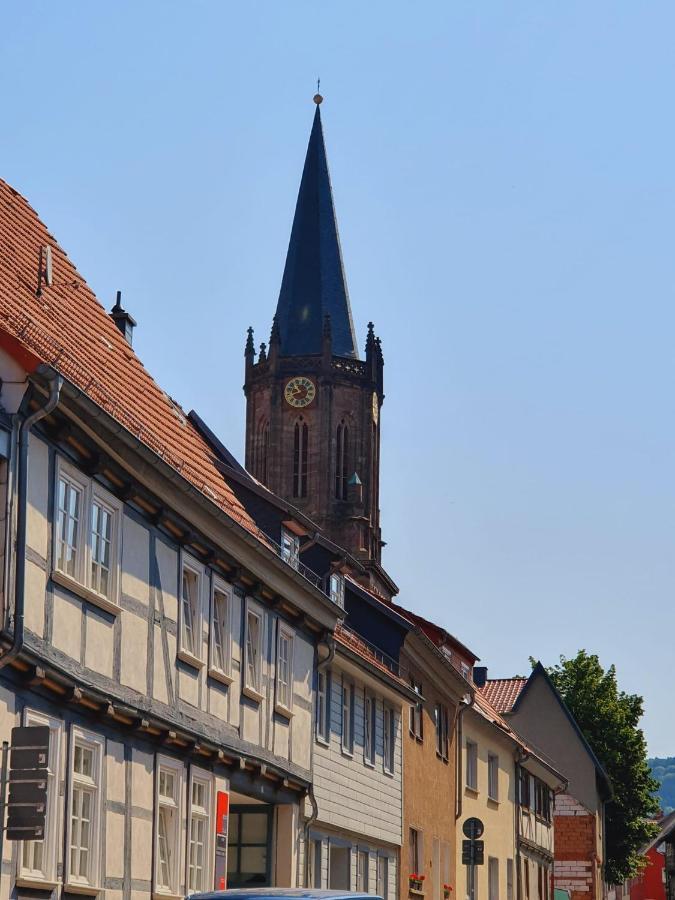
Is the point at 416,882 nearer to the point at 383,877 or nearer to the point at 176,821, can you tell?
the point at 383,877

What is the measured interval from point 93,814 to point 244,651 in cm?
539

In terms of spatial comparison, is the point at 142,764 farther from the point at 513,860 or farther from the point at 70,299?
the point at 513,860

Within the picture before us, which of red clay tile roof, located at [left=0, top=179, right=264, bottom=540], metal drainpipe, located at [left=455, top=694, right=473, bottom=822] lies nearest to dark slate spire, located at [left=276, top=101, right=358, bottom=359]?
metal drainpipe, located at [left=455, top=694, right=473, bottom=822]

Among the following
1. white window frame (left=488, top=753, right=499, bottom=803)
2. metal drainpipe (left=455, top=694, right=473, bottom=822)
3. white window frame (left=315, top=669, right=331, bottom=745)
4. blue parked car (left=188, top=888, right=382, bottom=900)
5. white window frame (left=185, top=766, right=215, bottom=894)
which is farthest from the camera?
white window frame (left=488, top=753, right=499, bottom=803)

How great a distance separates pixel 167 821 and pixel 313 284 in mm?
96975

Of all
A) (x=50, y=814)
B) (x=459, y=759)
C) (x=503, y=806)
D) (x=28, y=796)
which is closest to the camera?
(x=28, y=796)

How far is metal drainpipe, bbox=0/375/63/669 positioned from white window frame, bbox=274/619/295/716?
8946 mm

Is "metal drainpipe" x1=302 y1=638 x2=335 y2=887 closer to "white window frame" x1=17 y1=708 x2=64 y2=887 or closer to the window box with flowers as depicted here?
the window box with flowers

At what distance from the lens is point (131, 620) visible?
1853cm

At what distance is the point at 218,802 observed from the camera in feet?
70.9

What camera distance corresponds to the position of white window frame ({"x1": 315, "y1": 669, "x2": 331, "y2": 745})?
2627 cm

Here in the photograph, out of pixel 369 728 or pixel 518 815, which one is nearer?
pixel 369 728

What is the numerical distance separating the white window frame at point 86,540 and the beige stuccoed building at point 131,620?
0.09ft

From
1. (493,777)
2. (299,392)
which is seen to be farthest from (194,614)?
(299,392)
